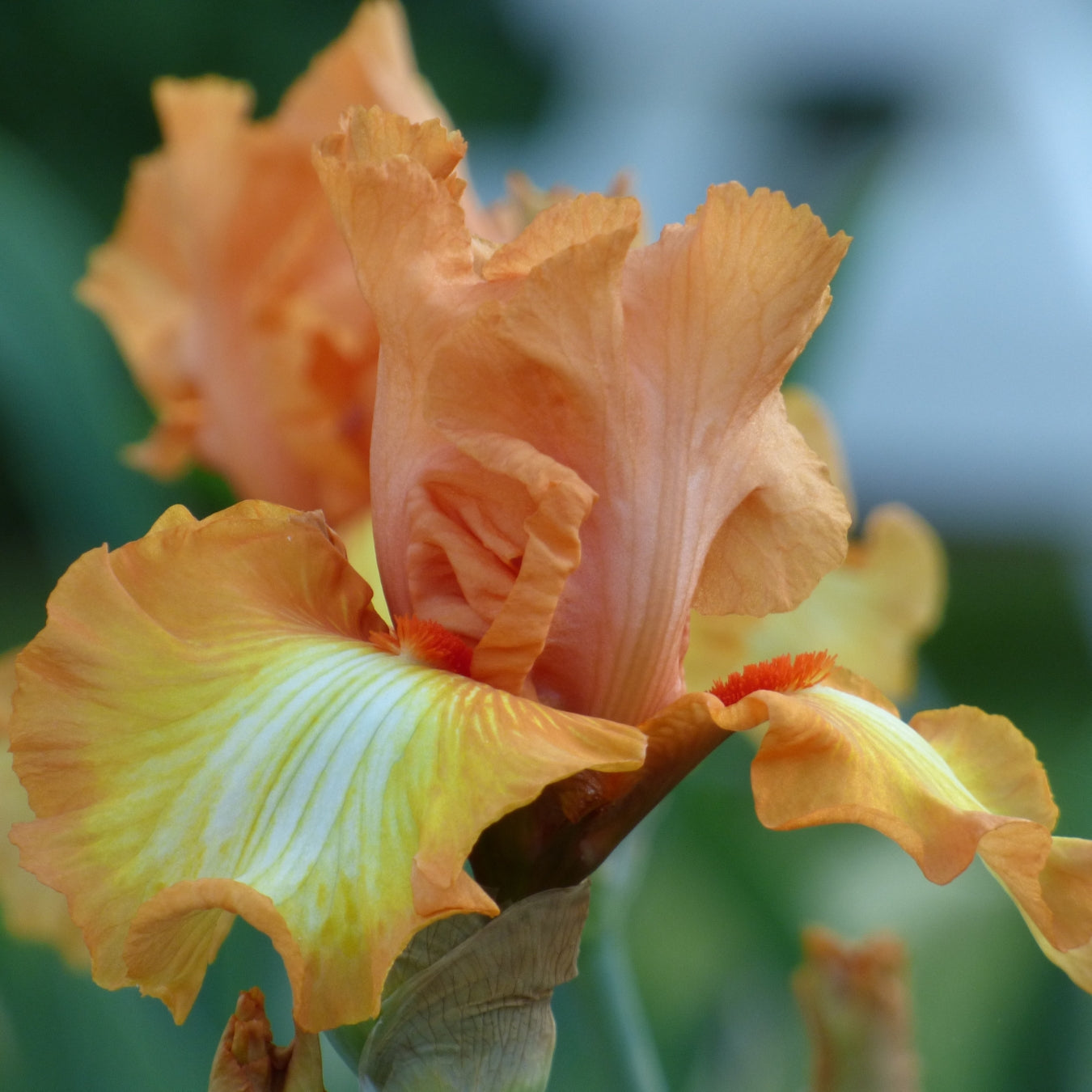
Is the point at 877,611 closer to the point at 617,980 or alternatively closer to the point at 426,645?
the point at 617,980

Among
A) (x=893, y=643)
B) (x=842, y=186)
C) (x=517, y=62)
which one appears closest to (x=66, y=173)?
(x=517, y=62)

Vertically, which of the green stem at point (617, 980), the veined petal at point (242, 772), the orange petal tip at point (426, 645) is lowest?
the green stem at point (617, 980)

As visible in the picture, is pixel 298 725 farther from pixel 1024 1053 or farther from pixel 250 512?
pixel 1024 1053

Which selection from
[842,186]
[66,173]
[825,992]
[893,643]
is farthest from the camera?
[66,173]

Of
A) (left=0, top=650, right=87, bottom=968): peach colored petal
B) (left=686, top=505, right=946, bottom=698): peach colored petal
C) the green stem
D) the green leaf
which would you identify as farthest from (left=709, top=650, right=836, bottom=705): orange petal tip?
(left=0, top=650, right=87, bottom=968): peach colored petal

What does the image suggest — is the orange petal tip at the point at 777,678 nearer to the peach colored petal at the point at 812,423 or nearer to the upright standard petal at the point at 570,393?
the upright standard petal at the point at 570,393

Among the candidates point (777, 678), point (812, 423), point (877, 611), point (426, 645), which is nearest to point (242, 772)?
point (426, 645)

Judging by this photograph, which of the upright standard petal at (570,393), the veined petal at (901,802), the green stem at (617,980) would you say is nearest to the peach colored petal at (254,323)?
the green stem at (617,980)
